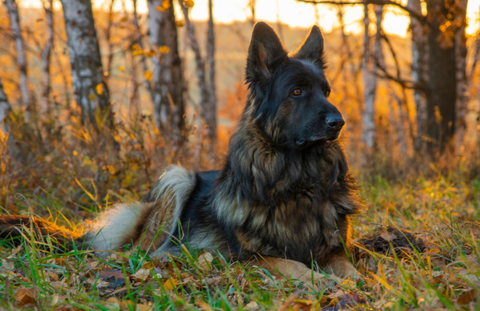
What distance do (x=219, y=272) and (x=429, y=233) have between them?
183 cm

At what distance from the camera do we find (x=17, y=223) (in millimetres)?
3146

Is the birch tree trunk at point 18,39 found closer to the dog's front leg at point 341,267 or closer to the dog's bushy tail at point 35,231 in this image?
the dog's bushy tail at point 35,231

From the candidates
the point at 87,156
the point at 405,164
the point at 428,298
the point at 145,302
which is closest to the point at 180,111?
the point at 87,156

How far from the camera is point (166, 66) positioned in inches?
280

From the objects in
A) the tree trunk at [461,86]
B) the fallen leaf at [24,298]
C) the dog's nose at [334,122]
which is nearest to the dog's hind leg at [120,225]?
the fallen leaf at [24,298]

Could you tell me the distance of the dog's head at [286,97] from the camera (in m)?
→ 3.00

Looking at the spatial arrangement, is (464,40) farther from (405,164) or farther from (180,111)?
(180,111)

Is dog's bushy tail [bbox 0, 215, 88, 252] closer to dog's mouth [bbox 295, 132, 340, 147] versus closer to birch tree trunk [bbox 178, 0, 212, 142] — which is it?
dog's mouth [bbox 295, 132, 340, 147]

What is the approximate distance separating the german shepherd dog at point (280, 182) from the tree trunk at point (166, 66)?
372 cm

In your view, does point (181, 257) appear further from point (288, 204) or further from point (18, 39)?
point (18, 39)

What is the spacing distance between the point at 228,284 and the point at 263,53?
1887 millimetres

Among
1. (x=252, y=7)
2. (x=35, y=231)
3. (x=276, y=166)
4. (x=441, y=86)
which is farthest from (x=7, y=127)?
(x=252, y=7)

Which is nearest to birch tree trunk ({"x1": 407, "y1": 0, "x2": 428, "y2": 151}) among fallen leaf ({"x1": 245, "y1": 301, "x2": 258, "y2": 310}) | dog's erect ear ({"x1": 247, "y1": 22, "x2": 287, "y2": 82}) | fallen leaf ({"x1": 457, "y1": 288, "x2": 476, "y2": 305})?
dog's erect ear ({"x1": 247, "y1": 22, "x2": 287, "y2": 82})

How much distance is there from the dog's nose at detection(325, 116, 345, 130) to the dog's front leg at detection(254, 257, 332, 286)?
106 cm
